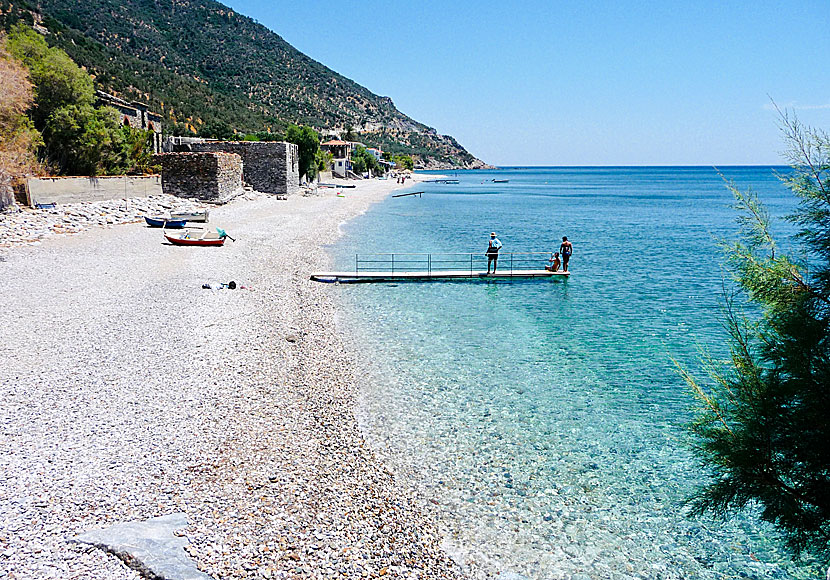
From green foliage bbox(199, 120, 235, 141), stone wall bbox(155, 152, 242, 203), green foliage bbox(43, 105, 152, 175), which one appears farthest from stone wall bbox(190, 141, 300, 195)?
green foliage bbox(199, 120, 235, 141)

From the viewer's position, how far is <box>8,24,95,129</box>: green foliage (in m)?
29.6

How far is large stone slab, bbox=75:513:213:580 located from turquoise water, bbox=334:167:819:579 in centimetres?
291

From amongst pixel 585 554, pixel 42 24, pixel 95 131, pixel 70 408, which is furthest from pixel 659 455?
pixel 42 24

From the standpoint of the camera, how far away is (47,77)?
29.8 meters

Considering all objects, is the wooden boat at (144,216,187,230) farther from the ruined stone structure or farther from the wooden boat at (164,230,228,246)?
the ruined stone structure

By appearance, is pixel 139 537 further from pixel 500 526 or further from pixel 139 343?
pixel 139 343

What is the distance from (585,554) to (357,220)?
124 ft

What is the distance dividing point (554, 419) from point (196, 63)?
119592 millimetres

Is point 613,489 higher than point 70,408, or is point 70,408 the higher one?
point 70,408

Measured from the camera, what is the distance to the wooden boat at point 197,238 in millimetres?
24312

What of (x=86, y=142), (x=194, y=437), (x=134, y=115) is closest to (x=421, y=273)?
(x=194, y=437)

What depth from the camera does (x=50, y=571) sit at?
4.97m

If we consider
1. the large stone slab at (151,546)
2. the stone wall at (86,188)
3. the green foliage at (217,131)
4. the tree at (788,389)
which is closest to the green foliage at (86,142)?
the stone wall at (86,188)

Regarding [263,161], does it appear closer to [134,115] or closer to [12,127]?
[134,115]
